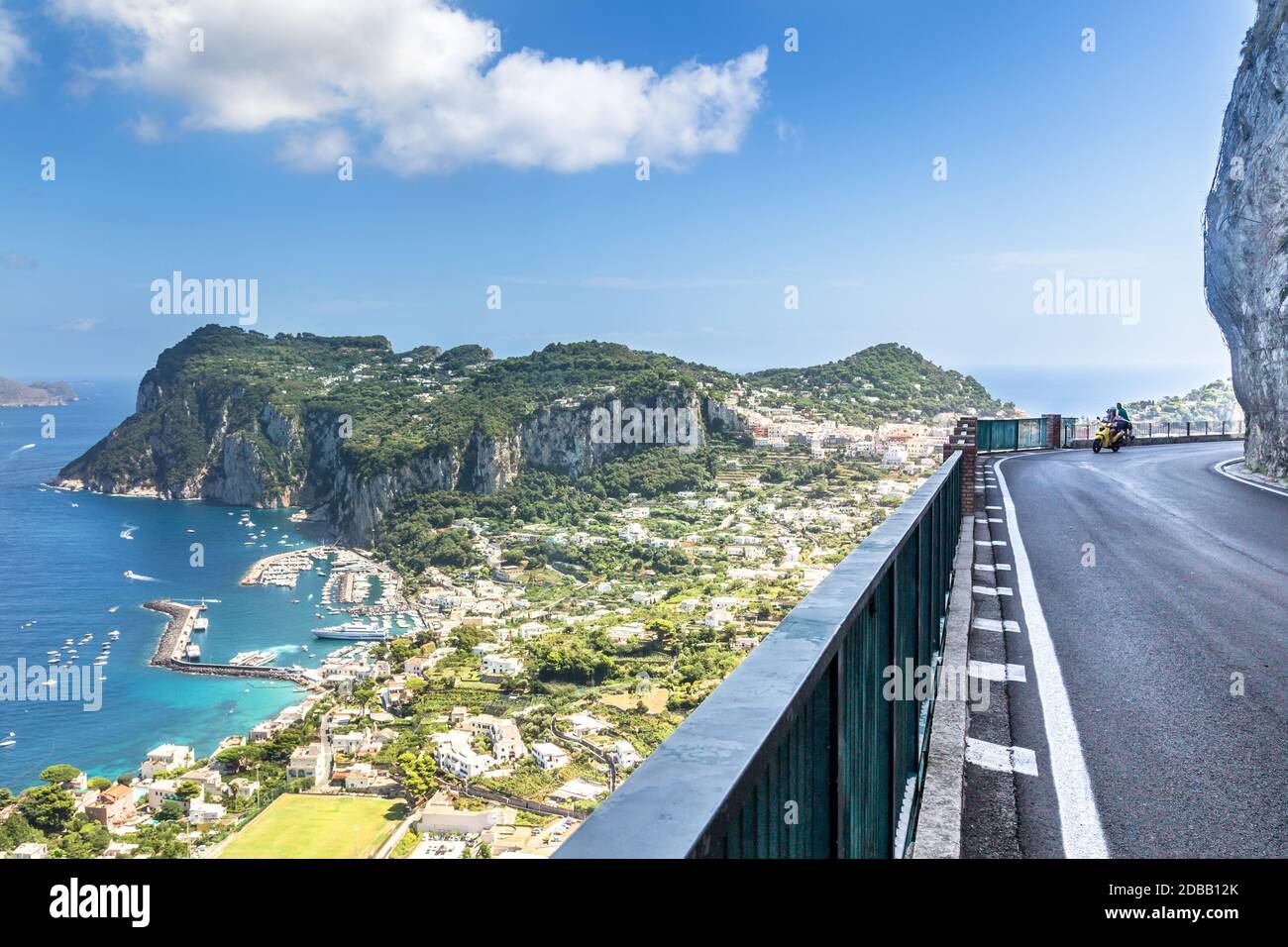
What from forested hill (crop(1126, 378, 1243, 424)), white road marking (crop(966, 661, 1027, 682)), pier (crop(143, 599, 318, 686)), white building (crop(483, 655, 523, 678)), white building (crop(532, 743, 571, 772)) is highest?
forested hill (crop(1126, 378, 1243, 424))

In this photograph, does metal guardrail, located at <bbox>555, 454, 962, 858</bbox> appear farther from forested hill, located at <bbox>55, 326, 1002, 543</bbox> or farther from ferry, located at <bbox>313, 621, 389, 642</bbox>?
forested hill, located at <bbox>55, 326, 1002, 543</bbox>

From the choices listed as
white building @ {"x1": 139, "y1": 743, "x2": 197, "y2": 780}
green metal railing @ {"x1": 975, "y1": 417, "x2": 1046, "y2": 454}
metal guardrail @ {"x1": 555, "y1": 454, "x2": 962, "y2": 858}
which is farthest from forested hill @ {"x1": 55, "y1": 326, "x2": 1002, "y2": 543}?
metal guardrail @ {"x1": 555, "y1": 454, "x2": 962, "y2": 858}

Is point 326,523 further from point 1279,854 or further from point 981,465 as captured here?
point 1279,854

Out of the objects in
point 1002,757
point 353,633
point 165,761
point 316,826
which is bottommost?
point 165,761

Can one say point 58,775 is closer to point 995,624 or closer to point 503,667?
point 503,667

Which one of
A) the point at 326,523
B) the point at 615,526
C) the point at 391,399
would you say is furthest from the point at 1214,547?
the point at 391,399

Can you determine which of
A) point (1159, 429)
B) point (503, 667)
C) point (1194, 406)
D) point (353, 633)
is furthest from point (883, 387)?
point (1159, 429)
